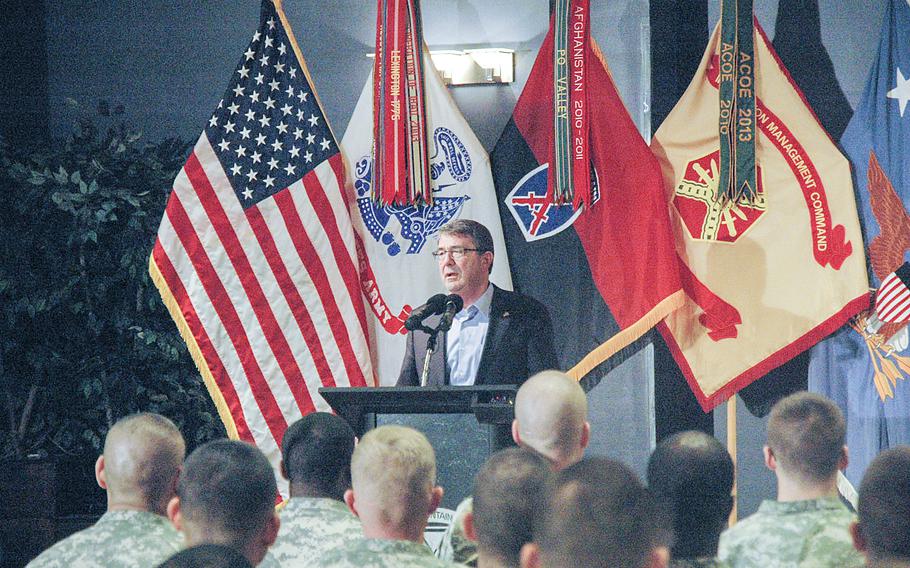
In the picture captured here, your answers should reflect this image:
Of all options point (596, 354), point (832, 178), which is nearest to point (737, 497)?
point (596, 354)

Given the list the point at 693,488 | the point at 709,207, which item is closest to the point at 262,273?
the point at 709,207

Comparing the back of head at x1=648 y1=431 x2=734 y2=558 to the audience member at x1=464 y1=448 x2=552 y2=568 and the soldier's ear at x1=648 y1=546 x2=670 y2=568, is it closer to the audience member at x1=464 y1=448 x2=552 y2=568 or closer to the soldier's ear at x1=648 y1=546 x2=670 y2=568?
the audience member at x1=464 y1=448 x2=552 y2=568

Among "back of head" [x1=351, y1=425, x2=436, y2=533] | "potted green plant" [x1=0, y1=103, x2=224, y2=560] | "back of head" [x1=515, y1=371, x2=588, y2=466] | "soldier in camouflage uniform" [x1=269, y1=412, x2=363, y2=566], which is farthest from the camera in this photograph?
"potted green plant" [x1=0, y1=103, x2=224, y2=560]

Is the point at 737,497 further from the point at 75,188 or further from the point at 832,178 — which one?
the point at 75,188

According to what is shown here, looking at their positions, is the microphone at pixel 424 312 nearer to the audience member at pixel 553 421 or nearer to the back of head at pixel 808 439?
the audience member at pixel 553 421

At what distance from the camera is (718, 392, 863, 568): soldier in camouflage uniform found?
276 cm

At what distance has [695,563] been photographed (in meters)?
2.43

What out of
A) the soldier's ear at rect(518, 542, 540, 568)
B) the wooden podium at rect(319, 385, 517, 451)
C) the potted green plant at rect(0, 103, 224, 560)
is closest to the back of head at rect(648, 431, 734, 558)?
the soldier's ear at rect(518, 542, 540, 568)

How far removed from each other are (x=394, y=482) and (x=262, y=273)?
3455 millimetres

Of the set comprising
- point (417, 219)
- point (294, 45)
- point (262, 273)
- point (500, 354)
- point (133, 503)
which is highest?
point (294, 45)

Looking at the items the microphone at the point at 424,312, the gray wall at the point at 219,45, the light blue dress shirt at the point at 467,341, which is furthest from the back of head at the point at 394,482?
the gray wall at the point at 219,45

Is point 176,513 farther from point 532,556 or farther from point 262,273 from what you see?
point 262,273

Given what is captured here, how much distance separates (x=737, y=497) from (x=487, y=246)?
69.9 inches

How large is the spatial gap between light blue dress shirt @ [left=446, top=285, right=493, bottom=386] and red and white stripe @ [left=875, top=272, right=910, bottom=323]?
5.59ft
